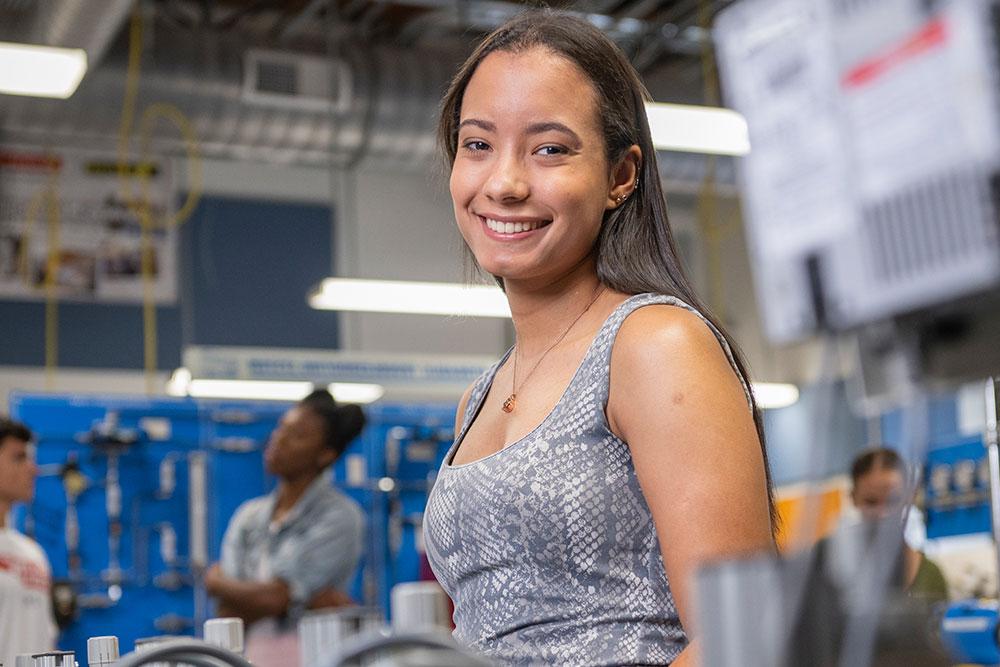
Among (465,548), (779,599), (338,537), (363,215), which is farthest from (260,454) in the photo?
(779,599)

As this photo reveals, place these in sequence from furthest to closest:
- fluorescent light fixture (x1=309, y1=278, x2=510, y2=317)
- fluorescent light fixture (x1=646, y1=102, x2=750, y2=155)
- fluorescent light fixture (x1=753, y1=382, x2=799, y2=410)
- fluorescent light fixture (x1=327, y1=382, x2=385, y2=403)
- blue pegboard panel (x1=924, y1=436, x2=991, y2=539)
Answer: fluorescent light fixture (x1=753, y1=382, x2=799, y2=410) < fluorescent light fixture (x1=327, y1=382, x2=385, y2=403) < blue pegboard panel (x1=924, y1=436, x2=991, y2=539) < fluorescent light fixture (x1=309, y1=278, x2=510, y2=317) < fluorescent light fixture (x1=646, y1=102, x2=750, y2=155)

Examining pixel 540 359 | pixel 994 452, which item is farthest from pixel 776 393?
pixel 540 359

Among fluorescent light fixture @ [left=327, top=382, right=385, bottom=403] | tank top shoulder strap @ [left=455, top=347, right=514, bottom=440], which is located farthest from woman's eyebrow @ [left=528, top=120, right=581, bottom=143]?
fluorescent light fixture @ [left=327, top=382, right=385, bottom=403]

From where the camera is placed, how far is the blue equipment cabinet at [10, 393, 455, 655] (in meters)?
6.63

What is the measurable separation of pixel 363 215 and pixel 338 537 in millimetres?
3640

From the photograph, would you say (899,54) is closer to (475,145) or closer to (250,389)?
(475,145)

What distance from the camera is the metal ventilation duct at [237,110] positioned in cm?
659

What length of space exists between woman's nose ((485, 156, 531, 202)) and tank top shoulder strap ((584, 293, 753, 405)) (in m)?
0.14

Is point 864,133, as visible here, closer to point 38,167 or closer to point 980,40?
point 980,40

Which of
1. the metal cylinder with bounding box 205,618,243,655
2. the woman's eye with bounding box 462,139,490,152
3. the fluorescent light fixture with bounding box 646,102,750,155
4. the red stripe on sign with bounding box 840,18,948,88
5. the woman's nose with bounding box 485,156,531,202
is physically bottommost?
the metal cylinder with bounding box 205,618,243,655

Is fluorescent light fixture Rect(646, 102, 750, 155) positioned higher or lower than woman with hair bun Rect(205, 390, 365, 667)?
higher

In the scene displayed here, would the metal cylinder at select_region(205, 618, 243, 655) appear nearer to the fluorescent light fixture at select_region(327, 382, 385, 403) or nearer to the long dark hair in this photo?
the long dark hair

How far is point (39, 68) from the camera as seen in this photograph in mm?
4516

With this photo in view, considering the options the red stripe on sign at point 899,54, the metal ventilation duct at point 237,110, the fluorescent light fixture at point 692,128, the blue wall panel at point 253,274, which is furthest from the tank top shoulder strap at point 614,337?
the blue wall panel at point 253,274
